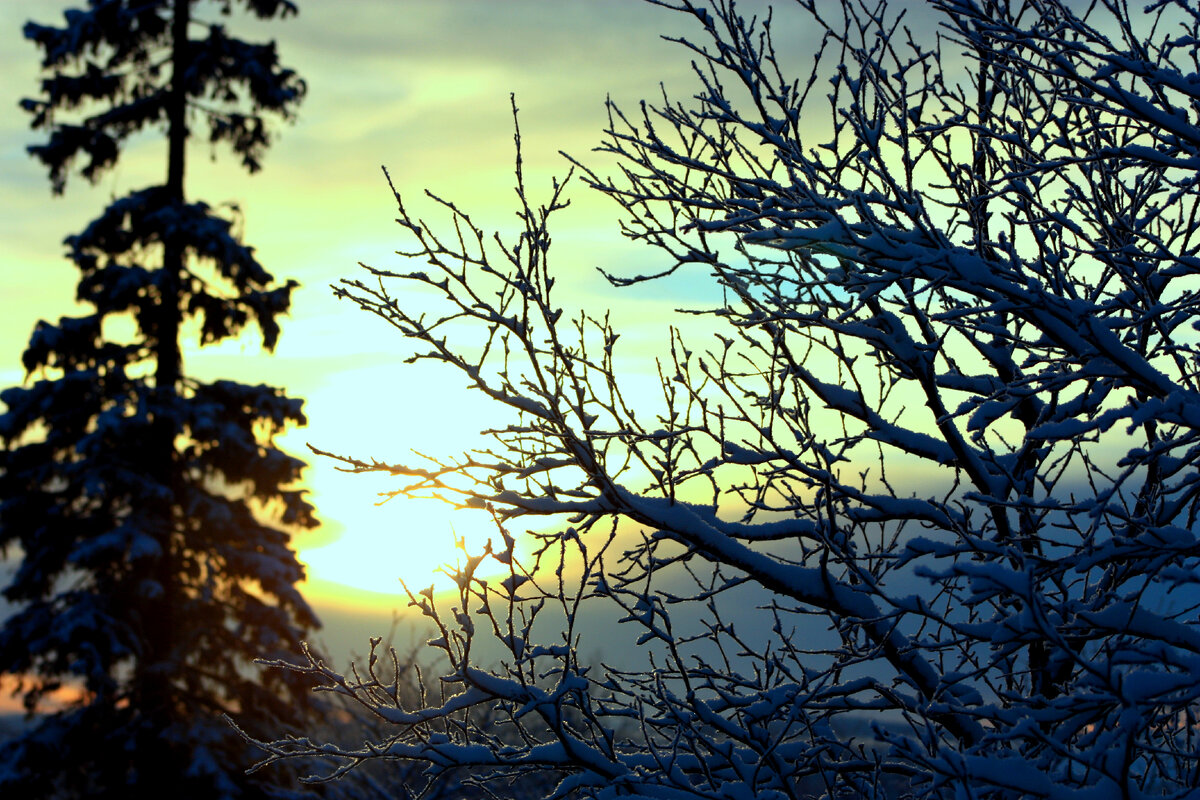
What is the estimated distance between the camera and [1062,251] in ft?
17.4

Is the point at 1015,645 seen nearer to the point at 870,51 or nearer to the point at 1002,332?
the point at 1002,332

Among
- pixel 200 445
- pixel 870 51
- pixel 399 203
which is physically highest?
pixel 200 445

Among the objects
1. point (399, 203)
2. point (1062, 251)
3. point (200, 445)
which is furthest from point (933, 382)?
point (200, 445)

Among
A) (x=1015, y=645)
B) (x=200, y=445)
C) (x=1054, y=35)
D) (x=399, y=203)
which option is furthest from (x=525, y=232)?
(x=200, y=445)

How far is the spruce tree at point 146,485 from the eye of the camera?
12.6 metres

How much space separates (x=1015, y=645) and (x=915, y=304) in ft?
6.14

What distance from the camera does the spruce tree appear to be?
12609mm

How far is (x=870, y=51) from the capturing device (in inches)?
219

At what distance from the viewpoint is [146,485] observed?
13.2 m

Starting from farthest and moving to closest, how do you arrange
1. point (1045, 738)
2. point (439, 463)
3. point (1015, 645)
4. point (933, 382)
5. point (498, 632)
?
point (933, 382), point (439, 463), point (498, 632), point (1015, 645), point (1045, 738)

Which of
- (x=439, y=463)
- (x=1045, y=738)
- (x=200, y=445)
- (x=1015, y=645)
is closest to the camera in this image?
(x=1045, y=738)

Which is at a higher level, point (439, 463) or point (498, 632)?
point (439, 463)

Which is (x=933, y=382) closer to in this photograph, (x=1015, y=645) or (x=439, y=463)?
(x=1015, y=645)

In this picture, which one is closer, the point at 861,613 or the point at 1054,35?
the point at 1054,35
